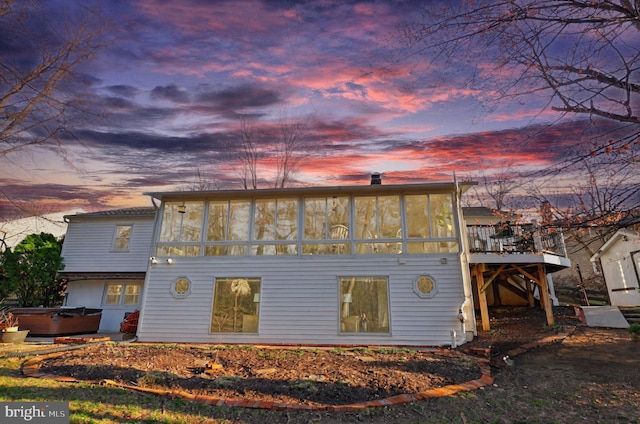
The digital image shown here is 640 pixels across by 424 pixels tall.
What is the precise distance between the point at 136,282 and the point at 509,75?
50.2 ft

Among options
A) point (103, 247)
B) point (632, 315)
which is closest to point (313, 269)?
point (103, 247)

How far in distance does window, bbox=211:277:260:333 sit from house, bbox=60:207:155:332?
5619 millimetres

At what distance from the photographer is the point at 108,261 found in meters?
14.3

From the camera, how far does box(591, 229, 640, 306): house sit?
1443cm

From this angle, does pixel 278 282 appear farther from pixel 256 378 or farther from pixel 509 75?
pixel 509 75

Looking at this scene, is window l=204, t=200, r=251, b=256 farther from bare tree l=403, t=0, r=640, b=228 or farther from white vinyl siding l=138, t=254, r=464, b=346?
bare tree l=403, t=0, r=640, b=228

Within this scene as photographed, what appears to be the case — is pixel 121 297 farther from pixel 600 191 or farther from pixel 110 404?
pixel 600 191

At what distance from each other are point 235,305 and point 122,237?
788cm

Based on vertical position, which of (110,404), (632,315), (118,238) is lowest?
(110,404)

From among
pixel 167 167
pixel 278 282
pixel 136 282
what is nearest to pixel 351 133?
pixel 278 282

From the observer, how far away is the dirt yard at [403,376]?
4000 millimetres

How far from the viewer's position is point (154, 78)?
8836mm

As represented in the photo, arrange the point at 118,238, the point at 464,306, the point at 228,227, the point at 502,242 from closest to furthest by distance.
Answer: the point at 464,306
the point at 228,227
the point at 502,242
the point at 118,238

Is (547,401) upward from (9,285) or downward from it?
downward
